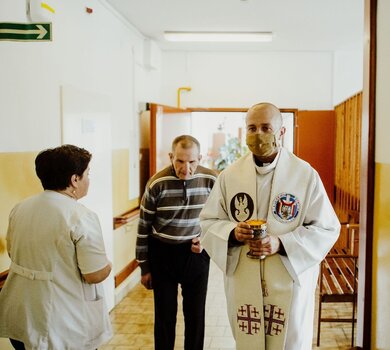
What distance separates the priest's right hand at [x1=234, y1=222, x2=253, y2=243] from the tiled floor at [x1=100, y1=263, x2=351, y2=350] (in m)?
1.82

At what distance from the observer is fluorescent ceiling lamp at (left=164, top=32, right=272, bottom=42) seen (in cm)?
539

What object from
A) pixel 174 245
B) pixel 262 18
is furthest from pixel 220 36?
pixel 174 245

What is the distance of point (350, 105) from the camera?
539 centimetres

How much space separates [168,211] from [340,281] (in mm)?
1549

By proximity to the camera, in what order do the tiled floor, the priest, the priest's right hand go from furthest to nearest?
the tiled floor, the priest, the priest's right hand

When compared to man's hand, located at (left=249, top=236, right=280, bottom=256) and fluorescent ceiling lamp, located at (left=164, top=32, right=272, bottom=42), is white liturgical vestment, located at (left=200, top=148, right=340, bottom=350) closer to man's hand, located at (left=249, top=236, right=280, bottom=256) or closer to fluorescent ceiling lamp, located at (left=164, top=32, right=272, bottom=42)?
man's hand, located at (left=249, top=236, right=280, bottom=256)

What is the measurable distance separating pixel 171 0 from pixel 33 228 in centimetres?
300

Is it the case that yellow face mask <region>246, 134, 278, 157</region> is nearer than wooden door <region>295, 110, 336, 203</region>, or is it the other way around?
yellow face mask <region>246, 134, 278, 157</region>

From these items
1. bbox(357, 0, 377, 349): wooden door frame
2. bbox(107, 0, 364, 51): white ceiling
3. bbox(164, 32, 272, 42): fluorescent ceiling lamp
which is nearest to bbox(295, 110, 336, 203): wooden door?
bbox(107, 0, 364, 51): white ceiling

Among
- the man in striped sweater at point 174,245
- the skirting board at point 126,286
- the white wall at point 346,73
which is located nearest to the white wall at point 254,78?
the white wall at point 346,73

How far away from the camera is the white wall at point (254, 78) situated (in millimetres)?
6500

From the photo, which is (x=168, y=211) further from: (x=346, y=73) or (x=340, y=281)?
(x=346, y=73)

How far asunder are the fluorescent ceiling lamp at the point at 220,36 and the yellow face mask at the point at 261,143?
3.75m

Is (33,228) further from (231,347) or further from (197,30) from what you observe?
(197,30)
